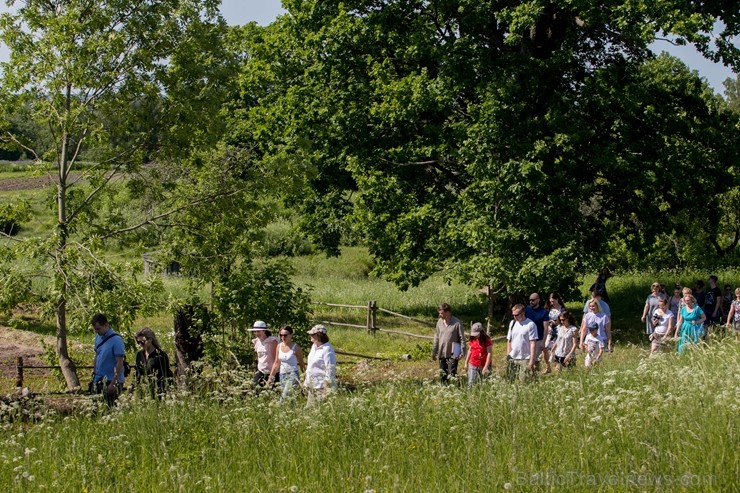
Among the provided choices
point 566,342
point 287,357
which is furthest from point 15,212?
point 566,342

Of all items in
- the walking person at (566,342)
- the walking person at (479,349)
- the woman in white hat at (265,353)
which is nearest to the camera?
the woman in white hat at (265,353)

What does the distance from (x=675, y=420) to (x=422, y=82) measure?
55.1 ft

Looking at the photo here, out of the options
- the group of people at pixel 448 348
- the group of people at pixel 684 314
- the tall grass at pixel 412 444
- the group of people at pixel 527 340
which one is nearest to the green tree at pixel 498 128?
the group of people at pixel 684 314

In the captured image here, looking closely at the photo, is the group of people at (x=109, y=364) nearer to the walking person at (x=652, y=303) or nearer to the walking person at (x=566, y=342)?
the walking person at (x=566, y=342)

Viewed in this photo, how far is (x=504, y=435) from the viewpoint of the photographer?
7590 mm

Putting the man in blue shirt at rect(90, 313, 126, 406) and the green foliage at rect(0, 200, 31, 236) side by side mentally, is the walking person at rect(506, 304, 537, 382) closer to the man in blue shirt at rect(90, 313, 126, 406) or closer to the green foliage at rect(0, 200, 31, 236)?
the man in blue shirt at rect(90, 313, 126, 406)

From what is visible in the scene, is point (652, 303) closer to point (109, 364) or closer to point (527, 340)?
point (527, 340)

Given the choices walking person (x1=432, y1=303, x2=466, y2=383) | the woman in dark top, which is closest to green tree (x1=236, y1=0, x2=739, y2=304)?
walking person (x1=432, y1=303, x2=466, y2=383)

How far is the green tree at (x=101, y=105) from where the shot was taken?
42.2 feet

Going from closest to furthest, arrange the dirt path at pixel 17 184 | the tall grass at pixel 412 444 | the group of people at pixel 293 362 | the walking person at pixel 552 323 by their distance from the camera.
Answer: the tall grass at pixel 412 444
the group of people at pixel 293 362
the walking person at pixel 552 323
the dirt path at pixel 17 184

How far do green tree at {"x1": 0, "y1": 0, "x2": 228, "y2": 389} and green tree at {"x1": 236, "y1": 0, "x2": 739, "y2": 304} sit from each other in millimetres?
7656

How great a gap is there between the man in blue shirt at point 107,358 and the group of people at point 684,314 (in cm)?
744

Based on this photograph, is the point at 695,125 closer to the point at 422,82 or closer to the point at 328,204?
the point at 422,82

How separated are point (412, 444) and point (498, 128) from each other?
15.7 metres
